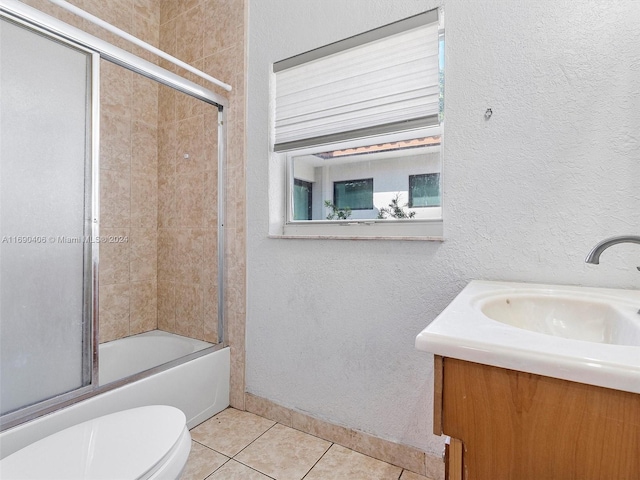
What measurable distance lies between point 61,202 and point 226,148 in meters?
0.85

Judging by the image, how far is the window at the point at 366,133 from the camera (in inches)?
53.1

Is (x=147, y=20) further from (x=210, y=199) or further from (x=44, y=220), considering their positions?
(x=44, y=220)

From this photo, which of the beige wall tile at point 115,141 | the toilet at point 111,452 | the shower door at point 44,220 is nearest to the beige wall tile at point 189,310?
the shower door at point 44,220

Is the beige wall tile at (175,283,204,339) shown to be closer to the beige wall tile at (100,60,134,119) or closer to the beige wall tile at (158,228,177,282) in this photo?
the beige wall tile at (158,228,177,282)

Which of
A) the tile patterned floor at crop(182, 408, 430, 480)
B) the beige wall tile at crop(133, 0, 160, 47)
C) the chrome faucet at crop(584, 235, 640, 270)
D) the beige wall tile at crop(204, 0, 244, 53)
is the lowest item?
the tile patterned floor at crop(182, 408, 430, 480)

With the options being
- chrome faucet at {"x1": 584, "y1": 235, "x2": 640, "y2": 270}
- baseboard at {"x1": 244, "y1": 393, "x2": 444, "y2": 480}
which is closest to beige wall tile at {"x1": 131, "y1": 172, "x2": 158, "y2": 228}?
baseboard at {"x1": 244, "y1": 393, "x2": 444, "y2": 480}

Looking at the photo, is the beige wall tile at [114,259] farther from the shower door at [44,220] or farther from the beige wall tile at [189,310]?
the shower door at [44,220]

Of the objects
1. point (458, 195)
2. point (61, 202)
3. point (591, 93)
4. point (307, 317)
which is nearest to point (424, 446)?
point (307, 317)

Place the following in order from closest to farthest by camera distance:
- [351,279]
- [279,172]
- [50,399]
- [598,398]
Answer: [598,398], [50,399], [351,279], [279,172]

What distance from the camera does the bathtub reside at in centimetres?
110

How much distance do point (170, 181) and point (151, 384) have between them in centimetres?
130

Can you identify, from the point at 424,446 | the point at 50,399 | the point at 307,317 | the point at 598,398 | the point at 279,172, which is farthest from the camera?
the point at 279,172

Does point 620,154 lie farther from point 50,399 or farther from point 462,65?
point 50,399

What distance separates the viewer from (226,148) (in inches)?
72.5
